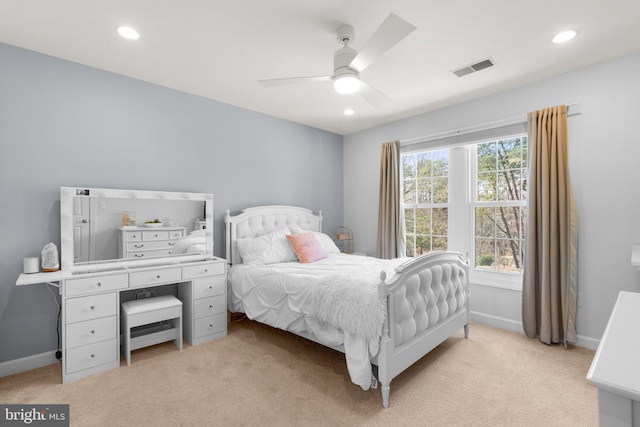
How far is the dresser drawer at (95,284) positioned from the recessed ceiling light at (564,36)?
3889mm

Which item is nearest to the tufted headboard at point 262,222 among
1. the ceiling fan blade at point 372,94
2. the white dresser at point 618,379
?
the ceiling fan blade at point 372,94

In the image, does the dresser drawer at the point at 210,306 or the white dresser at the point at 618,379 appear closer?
the white dresser at the point at 618,379

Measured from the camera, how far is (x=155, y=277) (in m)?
2.77

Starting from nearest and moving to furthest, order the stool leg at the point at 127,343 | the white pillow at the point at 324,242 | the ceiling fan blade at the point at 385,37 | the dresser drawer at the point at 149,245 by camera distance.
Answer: the ceiling fan blade at the point at 385,37, the stool leg at the point at 127,343, the dresser drawer at the point at 149,245, the white pillow at the point at 324,242

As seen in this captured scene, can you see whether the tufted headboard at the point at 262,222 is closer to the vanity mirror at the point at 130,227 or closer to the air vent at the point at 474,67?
the vanity mirror at the point at 130,227

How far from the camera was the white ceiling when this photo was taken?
1.99 m

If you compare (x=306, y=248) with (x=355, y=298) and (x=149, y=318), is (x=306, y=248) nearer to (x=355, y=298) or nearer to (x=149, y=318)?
(x=355, y=298)

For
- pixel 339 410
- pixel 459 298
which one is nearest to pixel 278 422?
pixel 339 410

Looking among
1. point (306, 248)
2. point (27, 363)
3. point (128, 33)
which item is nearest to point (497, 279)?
point (306, 248)

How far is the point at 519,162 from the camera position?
133 inches

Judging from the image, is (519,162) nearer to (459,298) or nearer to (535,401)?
(459,298)

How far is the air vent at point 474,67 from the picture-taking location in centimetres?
270

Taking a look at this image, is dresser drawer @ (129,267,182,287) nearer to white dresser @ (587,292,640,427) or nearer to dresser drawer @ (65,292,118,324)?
dresser drawer @ (65,292,118,324)

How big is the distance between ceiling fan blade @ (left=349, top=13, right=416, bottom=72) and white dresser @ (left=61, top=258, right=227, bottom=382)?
7.77 feet
